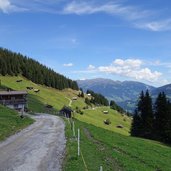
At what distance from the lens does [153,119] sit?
348 ft

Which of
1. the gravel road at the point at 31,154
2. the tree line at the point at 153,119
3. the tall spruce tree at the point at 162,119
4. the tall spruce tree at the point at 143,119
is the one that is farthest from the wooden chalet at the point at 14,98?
the gravel road at the point at 31,154

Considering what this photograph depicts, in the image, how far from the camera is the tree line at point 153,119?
10075 centimetres

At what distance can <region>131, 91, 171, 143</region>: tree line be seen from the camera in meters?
101

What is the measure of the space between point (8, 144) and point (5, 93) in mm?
93015

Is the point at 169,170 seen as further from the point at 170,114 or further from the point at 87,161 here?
the point at 170,114

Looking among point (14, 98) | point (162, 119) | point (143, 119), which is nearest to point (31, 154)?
point (162, 119)

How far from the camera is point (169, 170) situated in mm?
33219

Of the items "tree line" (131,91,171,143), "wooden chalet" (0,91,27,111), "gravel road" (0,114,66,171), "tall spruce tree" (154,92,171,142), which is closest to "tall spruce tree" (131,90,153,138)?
"tree line" (131,91,171,143)

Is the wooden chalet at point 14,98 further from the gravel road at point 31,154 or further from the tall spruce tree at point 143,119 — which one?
the gravel road at point 31,154

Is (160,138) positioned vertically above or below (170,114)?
below

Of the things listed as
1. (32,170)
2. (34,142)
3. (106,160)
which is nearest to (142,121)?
(34,142)

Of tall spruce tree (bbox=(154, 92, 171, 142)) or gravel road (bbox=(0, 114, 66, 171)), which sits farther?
tall spruce tree (bbox=(154, 92, 171, 142))

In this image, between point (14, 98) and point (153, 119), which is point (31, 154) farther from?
point (14, 98)

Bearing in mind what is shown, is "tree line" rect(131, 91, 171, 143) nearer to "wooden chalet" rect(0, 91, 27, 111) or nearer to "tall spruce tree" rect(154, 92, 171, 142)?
"tall spruce tree" rect(154, 92, 171, 142)
